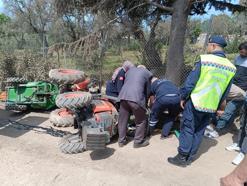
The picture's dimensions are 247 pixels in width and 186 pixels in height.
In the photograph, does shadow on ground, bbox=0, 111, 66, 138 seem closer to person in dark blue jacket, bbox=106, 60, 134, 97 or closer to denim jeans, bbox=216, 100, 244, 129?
person in dark blue jacket, bbox=106, 60, 134, 97

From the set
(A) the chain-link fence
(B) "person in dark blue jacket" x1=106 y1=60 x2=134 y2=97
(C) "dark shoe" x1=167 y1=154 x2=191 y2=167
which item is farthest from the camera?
(A) the chain-link fence

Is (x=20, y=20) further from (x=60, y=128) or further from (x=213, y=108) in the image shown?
(x=213, y=108)

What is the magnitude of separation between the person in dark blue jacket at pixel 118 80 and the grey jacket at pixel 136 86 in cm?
49

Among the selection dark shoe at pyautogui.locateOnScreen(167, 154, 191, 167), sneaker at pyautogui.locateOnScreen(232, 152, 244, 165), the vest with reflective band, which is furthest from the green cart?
sneaker at pyautogui.locateOnScreen(232, 152, 244, 165)

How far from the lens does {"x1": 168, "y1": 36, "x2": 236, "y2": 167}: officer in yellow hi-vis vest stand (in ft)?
17.6

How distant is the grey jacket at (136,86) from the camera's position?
611 cm

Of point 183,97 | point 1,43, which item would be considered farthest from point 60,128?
point 1,43

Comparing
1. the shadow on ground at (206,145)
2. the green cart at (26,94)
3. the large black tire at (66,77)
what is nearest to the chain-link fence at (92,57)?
the green cart at (26,94)

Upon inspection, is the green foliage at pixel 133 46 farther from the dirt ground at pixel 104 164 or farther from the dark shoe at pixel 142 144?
the dark shoe at pixel 142 144

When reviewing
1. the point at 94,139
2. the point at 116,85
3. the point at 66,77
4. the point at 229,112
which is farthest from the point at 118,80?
the point at 229,112

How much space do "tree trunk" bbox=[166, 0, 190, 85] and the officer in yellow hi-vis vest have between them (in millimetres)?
4185

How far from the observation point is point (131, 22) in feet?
38.3

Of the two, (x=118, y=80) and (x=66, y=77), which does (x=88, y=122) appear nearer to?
(x=118, y=80)

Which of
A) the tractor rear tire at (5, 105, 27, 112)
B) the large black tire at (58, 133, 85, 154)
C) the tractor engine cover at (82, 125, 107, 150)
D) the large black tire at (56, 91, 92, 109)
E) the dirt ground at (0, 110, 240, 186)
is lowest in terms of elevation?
the dirt ground at (0, 110, 240, 186)
